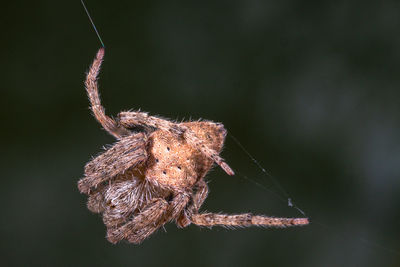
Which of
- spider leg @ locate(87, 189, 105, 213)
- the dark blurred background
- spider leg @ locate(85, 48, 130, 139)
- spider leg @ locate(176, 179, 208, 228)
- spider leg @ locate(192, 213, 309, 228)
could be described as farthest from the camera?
the dark blurred background

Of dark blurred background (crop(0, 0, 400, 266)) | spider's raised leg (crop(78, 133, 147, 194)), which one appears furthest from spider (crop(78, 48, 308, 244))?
dark blurred background (crop(0, 0, 400, 266))

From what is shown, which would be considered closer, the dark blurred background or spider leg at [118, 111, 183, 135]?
spider leg at [118, 111, 183, 135]

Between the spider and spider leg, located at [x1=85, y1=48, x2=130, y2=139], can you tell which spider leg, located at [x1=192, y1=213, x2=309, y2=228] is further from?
spider leg, located at [x1=85, y1=48, x2=130, y2=139]

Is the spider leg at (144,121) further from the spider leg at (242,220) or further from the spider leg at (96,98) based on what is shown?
the spider leg at (242,220)

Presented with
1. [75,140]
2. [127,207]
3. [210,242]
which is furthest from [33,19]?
[210,242]

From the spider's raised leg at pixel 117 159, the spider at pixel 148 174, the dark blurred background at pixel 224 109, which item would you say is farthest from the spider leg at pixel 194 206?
the dark blurred background at pixel 224 109
